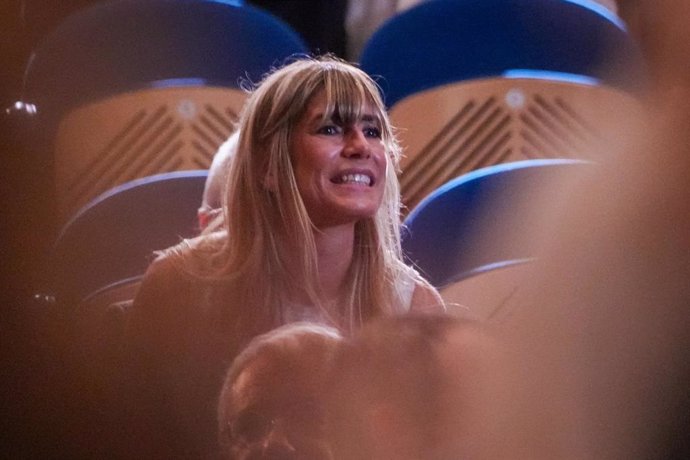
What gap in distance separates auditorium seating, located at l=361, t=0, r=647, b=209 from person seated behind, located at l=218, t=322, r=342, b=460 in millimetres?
552

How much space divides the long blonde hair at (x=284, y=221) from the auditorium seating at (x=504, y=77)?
233 mm

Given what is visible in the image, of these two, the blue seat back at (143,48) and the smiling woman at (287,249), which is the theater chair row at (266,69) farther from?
the smiling woman at (287,249)

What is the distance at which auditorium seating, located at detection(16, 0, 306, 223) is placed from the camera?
899 millimetres

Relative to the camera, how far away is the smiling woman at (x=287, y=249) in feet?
2.10

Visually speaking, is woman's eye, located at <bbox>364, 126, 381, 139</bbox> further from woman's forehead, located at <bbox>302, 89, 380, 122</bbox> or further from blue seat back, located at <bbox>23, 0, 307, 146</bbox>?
blue seat back, located at <bbox>23, 0, 307, 146</bbox>

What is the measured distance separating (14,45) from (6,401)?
0.44 metres

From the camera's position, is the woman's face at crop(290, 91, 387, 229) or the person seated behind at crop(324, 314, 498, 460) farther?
the woman's face at crop(290, 91, 387, 229)

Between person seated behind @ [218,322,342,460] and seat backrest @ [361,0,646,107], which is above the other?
seat backrest @ [361,0,646,107]

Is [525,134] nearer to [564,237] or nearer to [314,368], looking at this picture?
[564,237]

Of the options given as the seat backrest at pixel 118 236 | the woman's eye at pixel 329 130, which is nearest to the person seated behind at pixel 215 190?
the seat backrest at pixel 118 236

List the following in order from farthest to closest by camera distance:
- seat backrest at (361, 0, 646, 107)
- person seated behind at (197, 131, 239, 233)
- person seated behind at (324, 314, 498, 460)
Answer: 1. seat backrest at (361, 0, 646, 107)
2. person seated behind at (197, 131, 239, 233)
3. person seated behind at (324, 314, 498, 460)

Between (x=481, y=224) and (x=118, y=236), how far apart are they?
12.1 inches

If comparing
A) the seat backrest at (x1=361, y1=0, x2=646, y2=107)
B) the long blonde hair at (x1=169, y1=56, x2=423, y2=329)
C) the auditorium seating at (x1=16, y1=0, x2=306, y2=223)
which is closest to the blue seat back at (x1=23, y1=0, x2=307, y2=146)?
the auditorium seating at (x1=16, y1=0, x2=306, y2=223)

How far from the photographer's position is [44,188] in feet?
2.88
